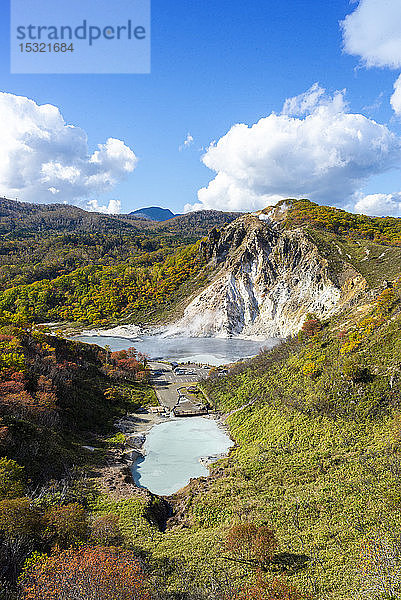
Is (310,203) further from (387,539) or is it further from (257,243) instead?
(387,539)

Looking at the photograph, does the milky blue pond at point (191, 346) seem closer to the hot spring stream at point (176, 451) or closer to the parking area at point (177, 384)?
the parking area at point (177, 384)

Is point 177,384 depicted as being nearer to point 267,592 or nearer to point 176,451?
point 176,451

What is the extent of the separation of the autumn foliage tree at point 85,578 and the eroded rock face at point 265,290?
66.3 metres

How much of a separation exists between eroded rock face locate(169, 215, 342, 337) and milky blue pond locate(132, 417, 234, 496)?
154 feet

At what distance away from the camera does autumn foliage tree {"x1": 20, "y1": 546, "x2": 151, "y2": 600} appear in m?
8.23

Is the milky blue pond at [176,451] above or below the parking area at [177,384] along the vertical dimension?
below

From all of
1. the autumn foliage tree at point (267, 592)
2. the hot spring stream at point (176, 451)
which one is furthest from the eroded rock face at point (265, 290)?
the autumn foliage tree at point (267, 592)

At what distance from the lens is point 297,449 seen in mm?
20516

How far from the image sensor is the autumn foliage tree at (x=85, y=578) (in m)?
8.23

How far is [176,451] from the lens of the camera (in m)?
27.1

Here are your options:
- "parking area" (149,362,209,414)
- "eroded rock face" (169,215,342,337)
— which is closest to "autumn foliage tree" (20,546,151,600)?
"parking area" (149,362,209,414)

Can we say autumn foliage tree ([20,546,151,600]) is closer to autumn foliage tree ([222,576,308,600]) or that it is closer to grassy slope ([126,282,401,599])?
autumn foliage tree ([222,576,308,600])

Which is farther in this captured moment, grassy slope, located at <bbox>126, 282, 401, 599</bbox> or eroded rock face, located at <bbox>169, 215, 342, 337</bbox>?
eroded rock face, located at <bbox>169, 215, 342, 337</bbox>

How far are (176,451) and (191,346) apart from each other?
47601 mm
